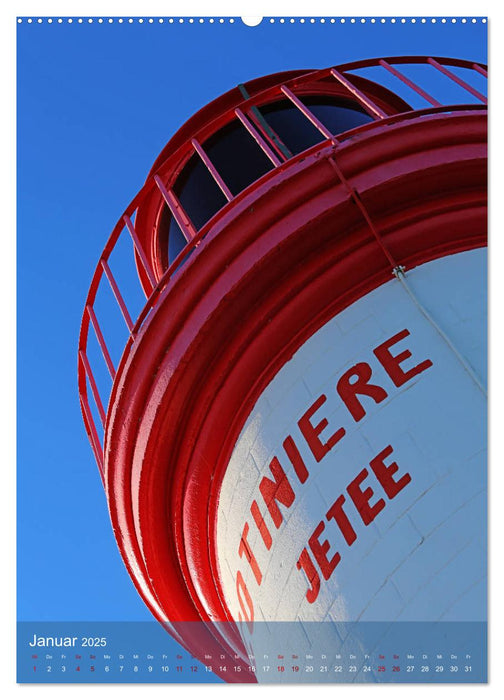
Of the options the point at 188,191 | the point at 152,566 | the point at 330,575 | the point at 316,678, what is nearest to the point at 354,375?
the point at 330,575

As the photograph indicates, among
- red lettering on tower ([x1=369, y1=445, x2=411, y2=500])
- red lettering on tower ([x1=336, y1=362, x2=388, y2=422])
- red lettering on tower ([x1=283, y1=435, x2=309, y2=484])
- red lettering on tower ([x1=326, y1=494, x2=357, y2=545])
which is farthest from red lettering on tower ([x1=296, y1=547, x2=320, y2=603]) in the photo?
red lettering on tower ([x1=336, y1=362, x2=388, y2=422])

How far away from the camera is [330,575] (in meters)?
3.71

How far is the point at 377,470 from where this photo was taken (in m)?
3.75

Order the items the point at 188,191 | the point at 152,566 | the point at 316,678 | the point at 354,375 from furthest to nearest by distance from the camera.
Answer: the point at 188,191, the point at 152,566, the point at 354,375, the point at 316,678

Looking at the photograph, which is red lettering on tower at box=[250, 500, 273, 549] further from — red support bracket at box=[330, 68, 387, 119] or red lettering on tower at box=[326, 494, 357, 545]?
red support bracket at box=[330, 68, 387, 119]

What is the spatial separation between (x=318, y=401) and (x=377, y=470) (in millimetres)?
487

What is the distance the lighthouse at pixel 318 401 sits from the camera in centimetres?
362

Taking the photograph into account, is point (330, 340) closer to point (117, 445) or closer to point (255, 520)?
point (255, 520)

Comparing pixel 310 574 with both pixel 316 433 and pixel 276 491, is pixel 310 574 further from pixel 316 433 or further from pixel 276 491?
pixel 316 433

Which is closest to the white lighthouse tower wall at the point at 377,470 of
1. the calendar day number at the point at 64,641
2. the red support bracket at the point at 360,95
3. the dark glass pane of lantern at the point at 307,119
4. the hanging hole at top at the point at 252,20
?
the calendar day number at the point at 64,641

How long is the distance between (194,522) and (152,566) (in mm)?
553

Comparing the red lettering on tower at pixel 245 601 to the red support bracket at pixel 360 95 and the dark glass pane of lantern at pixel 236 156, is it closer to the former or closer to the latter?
the red support bracket at pixel 360 95

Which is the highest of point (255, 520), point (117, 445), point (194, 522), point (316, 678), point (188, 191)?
point (188, 191)

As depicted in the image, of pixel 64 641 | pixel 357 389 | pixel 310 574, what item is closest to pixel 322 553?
pixel 310 574
